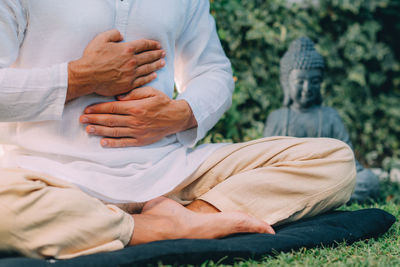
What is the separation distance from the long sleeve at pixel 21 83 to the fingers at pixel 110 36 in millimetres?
194

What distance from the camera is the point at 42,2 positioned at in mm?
1848

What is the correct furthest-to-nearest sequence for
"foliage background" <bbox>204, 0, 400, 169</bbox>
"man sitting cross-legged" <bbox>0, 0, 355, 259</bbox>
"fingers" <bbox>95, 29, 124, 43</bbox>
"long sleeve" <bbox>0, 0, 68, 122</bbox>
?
"foliage background" <bbox>204, 0, 400, 169</bbox> → "fingers" <bbox>95, 29, 124, 43</bbox> → "long sleeve" <bbox>0, 0, 68, 122</bbox> → "man sitting cross-legged" <bbox>0, 0, 355, 259</bbox>

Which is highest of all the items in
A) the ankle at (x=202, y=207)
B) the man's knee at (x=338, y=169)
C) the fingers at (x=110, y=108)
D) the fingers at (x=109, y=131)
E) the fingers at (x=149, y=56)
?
the fingers at (x=149, y=56)

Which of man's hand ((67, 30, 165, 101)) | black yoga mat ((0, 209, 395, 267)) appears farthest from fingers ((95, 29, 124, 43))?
black yoga mat ((0, 209, 395, 267))

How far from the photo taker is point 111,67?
1.91 meters

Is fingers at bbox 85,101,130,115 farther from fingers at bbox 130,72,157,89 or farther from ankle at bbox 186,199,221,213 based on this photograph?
ankle at bbox 186,199,221,213

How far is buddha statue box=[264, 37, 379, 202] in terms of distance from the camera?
334cm

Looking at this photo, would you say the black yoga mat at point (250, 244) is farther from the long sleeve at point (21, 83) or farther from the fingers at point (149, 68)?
the fingers at point (149, 68)

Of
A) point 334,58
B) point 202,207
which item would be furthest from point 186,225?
point 334,58

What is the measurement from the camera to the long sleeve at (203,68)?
2262 millimetres

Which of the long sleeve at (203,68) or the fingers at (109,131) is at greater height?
the long sleeve at (203,68)

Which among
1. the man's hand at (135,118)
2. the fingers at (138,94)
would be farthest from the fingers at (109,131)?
the fingers at (138,94)

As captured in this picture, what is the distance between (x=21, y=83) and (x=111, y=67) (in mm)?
365

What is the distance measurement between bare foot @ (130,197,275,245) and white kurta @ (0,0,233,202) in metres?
0.13
